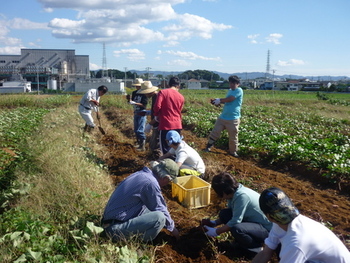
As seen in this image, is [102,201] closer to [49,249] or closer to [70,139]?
[49,249]

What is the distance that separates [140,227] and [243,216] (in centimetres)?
111

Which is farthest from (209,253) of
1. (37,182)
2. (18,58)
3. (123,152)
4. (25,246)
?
(18,58)

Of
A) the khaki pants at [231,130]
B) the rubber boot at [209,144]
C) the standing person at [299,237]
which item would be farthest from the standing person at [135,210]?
the rubber boot at [209,144]

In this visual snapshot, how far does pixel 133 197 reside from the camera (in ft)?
10.8

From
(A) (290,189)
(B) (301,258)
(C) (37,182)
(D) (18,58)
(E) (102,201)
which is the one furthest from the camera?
(D) (18,58)

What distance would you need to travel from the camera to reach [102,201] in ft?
13.0

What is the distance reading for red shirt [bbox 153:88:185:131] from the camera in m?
5.61

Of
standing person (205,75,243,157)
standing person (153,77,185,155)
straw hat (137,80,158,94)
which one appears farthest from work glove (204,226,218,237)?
standing person (205,75,243,157)

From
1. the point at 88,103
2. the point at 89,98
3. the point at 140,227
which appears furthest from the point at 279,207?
the point at 88,103

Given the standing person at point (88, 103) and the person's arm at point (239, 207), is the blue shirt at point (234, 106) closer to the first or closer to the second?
the standing person at point (88, 103)

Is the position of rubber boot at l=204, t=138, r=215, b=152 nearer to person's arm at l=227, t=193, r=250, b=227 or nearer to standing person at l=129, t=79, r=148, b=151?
standing person at l=129, t=79, r=148, b=151

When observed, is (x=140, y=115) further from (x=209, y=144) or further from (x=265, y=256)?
(x=265, y=256)

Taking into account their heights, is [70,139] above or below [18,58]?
below

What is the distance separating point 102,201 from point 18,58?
7441 centimetres
